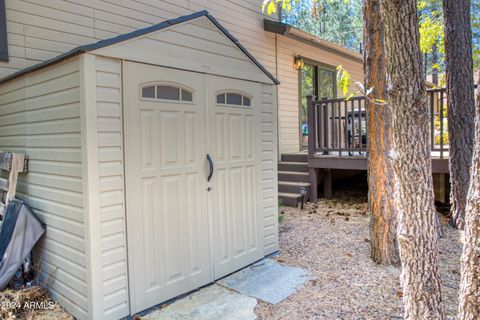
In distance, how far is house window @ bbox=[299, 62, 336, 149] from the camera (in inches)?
349

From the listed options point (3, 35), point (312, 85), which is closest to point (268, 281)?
point (3, 35)

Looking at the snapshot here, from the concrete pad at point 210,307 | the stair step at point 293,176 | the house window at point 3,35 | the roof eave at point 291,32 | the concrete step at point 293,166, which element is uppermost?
the roof eave at point 291,32

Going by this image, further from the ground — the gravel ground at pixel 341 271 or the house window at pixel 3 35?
the house window at pixel 3 35

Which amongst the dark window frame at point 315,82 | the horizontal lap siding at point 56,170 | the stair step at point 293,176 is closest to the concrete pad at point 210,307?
the horizontal lap siding at point 56,170

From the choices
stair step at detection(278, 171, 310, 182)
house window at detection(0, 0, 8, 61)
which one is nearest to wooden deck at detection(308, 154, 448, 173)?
stair step at detection(278, 171, 310, 182)

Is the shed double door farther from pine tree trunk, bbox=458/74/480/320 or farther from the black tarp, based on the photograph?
pine tree trunk, bbox=458/74/480/320

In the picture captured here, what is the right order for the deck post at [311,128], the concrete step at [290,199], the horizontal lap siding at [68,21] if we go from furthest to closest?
the deck post at [311,128], the concrete step at [290,199], the horizontal lap siding at [68,21]

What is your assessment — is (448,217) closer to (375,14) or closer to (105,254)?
(375,14)

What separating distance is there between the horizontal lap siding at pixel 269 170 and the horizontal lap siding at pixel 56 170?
2.03m

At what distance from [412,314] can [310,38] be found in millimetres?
6848

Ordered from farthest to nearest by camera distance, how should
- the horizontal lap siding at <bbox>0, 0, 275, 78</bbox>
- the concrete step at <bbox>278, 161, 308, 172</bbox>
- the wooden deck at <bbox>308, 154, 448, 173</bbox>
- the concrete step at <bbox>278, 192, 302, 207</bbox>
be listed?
the concrete step at <bbox>278, 161, 308, 172</bbox> < the concrete step at <bbox>278, 192, 302, 207</bbox> < the wooden deck at <bbox>308, 154, 448, 173</bbox> < the horizontal lap siding at <bbox>0, 0, 275, 78</bbox>

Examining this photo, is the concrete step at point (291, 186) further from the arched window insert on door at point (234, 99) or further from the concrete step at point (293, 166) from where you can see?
the arched window insert on door at point (234, 99)

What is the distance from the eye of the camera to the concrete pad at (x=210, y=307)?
2867 mm

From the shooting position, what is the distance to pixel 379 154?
3766 mm
